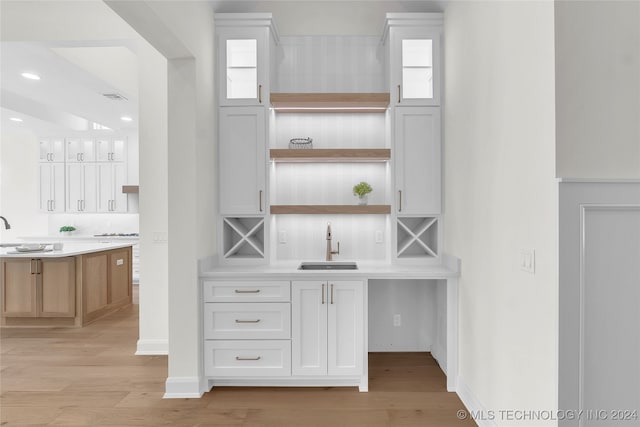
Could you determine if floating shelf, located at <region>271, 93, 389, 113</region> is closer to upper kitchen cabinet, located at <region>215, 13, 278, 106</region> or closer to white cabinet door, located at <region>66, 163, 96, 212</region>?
upper kitchen cabinet, located at <region>215, 13, 278, 106</region>

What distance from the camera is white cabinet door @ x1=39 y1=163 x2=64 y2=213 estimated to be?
24.4 feet

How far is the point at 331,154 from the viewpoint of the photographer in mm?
3371

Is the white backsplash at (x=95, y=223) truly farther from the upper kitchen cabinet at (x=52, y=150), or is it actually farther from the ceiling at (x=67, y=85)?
the ceiling at (x=67, y=85)

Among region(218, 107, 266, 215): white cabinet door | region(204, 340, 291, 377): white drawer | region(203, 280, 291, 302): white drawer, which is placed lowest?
region(204, 340, 291, 377): white drawer

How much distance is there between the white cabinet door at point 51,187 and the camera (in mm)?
7449

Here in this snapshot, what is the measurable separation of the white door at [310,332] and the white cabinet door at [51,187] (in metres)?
6.55

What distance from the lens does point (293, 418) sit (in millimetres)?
2562

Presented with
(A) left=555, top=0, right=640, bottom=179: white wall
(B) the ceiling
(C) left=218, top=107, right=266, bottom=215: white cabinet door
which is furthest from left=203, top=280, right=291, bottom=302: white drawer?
(B) the ceiling

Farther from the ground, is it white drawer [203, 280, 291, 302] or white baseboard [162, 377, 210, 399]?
white drawer [203, 280, 291, 302]

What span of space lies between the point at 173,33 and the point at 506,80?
6.50ft

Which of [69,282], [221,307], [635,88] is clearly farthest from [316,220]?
[69,282]

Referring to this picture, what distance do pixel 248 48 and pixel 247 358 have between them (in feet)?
8.13

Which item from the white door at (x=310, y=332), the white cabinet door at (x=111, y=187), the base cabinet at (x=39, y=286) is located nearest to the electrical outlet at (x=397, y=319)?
the white door at (x=310, y=332)

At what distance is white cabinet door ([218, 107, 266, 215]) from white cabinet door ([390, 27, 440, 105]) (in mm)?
1154
